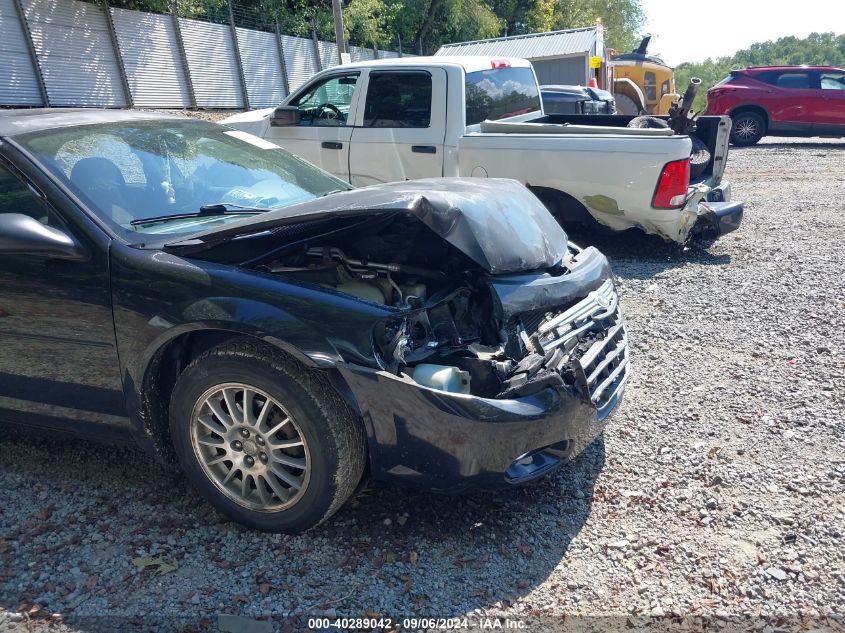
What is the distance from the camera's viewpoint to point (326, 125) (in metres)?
7.65

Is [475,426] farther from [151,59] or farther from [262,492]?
[151,59]

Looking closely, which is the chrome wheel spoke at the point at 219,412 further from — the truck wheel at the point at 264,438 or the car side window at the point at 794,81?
the car side window at the point at 794,81

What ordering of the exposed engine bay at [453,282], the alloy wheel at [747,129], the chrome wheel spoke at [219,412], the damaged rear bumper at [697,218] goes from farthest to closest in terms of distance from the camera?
the alloy wheel at [747,129]
the damaged rear bumper at [697,218]
the chrome wheel spoke at [219,412]
the exposed engine bay at [453,282]

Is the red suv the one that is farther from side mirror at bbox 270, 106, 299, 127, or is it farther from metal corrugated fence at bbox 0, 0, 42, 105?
metal corrugated fence at bbox 0, 0, 42, 105

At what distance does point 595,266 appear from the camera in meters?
3.71

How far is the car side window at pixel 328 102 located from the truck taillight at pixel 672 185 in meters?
3.34

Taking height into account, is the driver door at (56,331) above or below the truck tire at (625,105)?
above

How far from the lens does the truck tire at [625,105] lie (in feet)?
66.5

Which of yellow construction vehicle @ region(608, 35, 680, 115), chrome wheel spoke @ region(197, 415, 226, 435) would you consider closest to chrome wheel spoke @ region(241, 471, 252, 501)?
chrome wheel spoke @ region(197, 415, 226, 435)

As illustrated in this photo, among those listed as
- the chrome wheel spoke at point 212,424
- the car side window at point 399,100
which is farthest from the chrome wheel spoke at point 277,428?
the car side window at point 399,100

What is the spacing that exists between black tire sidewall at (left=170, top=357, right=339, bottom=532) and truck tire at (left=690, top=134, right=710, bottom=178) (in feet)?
21.3

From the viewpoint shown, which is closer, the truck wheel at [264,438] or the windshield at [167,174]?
the truck wheel at [264,438]

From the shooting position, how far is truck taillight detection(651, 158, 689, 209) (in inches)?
247

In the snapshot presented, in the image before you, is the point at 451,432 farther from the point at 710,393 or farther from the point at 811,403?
the point at 811,403
